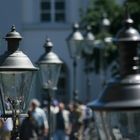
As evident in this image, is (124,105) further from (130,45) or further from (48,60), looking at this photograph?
(48,60)

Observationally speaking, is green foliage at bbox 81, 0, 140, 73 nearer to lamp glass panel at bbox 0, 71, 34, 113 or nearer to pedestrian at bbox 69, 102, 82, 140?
pedestrian at bbox 69, 102, 82, 140

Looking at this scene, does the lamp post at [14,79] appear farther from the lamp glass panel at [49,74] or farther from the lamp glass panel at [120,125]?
the lamp glass panel at [49,74]

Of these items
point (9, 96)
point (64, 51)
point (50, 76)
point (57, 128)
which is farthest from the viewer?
point (64, 51)

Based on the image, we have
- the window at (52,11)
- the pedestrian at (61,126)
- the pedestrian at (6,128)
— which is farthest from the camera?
the window at (52,11)

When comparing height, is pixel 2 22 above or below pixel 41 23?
above

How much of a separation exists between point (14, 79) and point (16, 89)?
10 cm

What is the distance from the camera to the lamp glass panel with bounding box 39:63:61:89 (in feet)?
51.1

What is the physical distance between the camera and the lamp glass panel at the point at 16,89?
8023 mm

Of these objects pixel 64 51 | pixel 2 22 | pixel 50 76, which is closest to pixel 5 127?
pixel 2 22

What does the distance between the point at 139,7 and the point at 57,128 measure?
27.9 ft

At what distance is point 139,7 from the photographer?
30.7 metres

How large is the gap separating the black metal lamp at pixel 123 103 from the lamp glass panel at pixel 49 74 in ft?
32.7

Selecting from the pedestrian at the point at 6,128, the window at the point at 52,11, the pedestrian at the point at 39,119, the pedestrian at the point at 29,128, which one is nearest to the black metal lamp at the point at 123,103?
the pedestrian at the point at 6,128

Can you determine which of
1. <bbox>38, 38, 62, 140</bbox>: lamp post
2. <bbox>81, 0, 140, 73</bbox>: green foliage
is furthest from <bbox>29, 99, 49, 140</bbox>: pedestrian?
<bbox>81, 0, 140, 73</bbox>: green foliage
